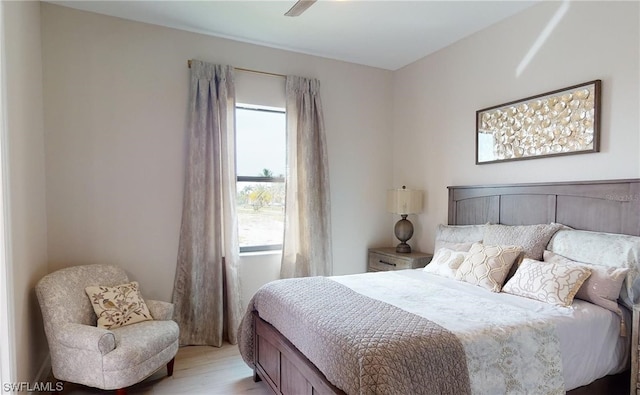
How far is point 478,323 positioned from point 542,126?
185cm

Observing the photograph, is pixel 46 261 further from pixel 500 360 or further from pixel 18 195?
pixel 500 360

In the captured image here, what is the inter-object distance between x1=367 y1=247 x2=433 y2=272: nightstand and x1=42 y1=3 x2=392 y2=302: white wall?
1174 millimetres

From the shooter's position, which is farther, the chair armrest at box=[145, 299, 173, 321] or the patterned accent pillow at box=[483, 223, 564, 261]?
the chair armrest at box=[145, 299, 173, 321]

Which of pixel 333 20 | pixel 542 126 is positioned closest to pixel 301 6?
pixel 333 20

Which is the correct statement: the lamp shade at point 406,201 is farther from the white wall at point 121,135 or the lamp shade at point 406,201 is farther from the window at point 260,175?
the white wall at point 121,135

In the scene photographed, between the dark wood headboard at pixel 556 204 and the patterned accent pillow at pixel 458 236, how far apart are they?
176 millimetres

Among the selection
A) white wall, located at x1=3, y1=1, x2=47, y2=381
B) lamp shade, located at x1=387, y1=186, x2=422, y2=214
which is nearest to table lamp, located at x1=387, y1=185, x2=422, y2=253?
lamp shade, located at x1=387, y1=186, x2=422, y2=214

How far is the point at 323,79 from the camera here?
3990mm

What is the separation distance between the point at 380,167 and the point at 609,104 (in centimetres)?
231

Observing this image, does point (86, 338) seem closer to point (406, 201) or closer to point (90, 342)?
point (90, 342)

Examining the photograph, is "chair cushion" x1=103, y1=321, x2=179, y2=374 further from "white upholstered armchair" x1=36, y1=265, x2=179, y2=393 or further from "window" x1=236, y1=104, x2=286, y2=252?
"window" x1=236, y1=104, x2=286, y2=252

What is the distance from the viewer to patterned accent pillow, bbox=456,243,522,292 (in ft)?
8.05

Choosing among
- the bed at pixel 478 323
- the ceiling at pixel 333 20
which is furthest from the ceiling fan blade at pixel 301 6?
the bed at pixel 478 323

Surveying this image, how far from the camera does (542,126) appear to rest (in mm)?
2826
